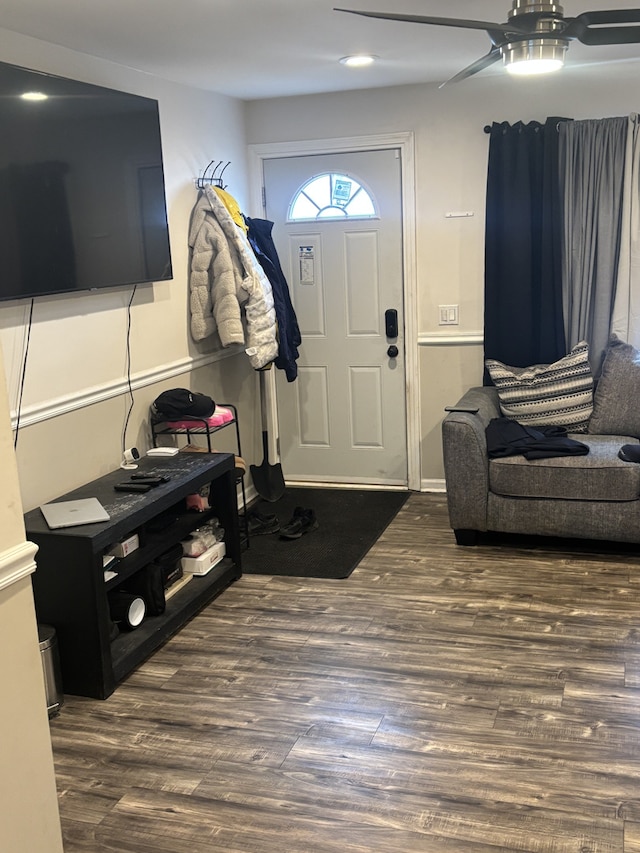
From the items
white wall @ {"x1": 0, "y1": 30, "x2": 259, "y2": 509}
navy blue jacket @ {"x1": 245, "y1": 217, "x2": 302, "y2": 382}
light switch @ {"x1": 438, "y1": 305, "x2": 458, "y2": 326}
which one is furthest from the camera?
light switch @ {"x1": 438, "y1": 305, "x2": 458, "y2": 326}

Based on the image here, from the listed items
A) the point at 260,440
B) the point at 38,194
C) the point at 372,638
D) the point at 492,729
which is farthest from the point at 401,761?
the point at 260,440

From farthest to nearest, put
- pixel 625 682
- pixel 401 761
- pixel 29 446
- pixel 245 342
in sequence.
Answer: pixel 245 342 → pixel 29 446 → pixel 625 682 → pixel 401 761

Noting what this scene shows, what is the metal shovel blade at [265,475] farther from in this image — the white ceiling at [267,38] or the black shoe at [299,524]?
the white ceiling at [267,38]

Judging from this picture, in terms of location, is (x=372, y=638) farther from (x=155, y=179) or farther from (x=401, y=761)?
(x=155, y=179)

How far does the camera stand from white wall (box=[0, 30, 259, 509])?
128 inches

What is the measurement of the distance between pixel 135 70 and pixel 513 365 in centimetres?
248

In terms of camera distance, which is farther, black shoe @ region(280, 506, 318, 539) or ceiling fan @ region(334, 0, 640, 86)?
black shoe @ region(280, 506, 318, 539)

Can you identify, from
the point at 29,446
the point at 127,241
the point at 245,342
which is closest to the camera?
the point at 29,446

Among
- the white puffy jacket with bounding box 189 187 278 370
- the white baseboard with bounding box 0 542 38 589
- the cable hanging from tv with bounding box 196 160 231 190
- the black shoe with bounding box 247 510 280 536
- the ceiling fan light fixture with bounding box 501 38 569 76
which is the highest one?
the ceiling fan light fixture with bounding box 501 38 569 76

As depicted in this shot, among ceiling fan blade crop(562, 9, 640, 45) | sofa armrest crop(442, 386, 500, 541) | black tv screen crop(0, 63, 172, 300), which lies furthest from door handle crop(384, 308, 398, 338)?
ceiling fan blade crop(562, 9, 640, 45)

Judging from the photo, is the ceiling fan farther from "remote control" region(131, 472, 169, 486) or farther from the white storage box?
the white storage box

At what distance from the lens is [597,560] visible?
401cm

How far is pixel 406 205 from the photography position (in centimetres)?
495

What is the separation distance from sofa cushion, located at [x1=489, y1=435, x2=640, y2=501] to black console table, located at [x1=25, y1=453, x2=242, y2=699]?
1.36 meters
